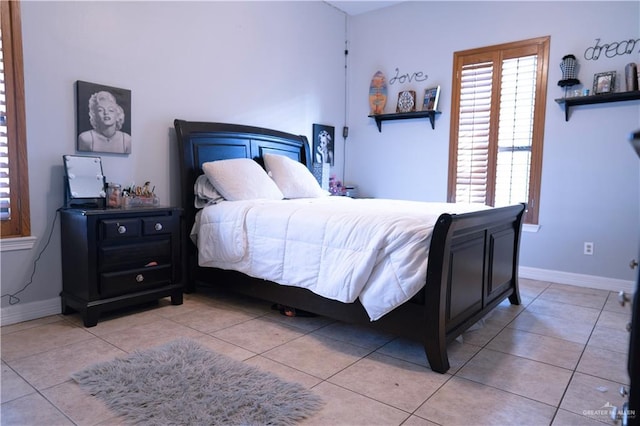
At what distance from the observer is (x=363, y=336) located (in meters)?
2.38

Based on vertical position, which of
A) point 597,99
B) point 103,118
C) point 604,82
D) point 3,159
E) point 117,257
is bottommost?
point 117,257

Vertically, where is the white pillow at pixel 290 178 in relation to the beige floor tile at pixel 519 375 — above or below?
above

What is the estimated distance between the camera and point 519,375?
191 centimetres

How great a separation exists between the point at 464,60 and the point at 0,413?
455 centimetres

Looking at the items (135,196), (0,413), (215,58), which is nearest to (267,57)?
(215,58)

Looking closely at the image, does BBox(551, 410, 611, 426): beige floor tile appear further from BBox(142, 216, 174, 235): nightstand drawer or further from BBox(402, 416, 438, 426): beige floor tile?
BBox(142, 216, 174, 235): nightstand drawer

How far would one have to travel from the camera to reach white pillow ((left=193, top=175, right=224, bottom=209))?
3.10 m

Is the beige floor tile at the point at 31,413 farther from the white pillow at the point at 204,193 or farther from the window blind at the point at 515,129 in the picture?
the window blind at the point at 515,129

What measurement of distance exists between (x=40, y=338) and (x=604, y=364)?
3.05 m

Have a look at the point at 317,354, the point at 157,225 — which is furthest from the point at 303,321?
the point at 157,225

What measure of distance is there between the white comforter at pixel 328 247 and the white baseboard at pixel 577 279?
6.14 feet

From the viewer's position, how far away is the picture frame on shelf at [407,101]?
179 inches

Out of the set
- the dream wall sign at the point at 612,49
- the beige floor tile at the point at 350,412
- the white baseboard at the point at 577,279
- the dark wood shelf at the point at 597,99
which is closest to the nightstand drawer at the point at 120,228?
the beige floor tile at the point at 350,412

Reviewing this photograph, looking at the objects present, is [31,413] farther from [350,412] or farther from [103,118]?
[103,118]
